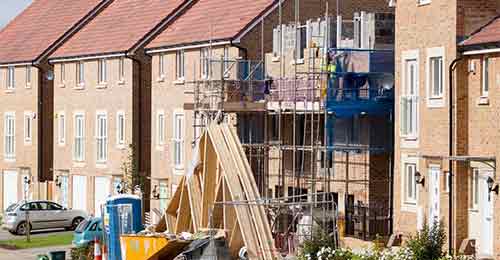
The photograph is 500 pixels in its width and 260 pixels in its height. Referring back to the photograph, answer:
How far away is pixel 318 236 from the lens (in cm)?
3678

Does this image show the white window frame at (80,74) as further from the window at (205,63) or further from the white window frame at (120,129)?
the window at (205,63)

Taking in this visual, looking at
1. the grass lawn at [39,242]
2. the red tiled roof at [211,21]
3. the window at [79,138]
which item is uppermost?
the red tiled roof at [211,21]

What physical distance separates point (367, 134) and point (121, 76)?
20960mm

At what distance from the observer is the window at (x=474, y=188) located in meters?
35.4

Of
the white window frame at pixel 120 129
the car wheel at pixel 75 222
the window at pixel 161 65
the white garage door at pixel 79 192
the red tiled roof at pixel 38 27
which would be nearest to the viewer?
the window at pixel 161 65

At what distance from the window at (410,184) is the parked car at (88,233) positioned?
12.8 metres

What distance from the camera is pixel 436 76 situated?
37.4m

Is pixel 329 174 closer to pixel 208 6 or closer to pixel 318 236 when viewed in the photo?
pixel 318 236

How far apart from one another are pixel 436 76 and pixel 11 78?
1606 inches

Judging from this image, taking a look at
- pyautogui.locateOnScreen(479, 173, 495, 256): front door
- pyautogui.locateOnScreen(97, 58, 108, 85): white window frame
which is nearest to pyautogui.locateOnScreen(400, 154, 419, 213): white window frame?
pyautogui.locateOnScreen(479, 173, 495, 256): front door

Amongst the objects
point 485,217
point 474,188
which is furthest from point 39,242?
point 485,217

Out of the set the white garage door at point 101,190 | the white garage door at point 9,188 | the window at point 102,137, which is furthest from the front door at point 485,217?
the white garage door at point 9,188

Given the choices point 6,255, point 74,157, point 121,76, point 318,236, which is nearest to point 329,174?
point 318,236

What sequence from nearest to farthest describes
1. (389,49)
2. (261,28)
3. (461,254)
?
(461,254) < (389,49) < (261,28)
